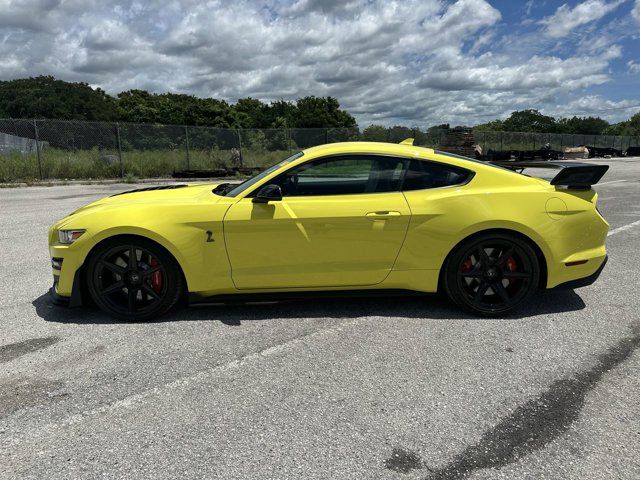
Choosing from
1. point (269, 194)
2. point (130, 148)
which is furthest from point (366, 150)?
point (130, 148)

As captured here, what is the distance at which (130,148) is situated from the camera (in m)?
19.2

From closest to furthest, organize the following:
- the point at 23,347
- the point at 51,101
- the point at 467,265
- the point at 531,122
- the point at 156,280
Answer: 1. the point at 23,347
2. the point at 156,280
3. the point at 467,265
4. the point at 51,101
5. the point at 531,122

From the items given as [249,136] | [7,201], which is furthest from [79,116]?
[7,201]

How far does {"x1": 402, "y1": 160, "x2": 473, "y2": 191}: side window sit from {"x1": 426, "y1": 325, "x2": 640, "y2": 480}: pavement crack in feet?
5.61

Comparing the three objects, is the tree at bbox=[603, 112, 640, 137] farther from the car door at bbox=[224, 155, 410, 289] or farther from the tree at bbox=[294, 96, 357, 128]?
the car door at bbox=[224, 155, 410, 289]

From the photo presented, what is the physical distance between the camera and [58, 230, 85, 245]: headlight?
3.58 m

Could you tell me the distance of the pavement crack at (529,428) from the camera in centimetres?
212

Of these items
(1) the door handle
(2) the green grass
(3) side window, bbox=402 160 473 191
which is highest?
(2) the green grass

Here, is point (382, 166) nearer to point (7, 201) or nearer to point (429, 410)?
point (429, 410)

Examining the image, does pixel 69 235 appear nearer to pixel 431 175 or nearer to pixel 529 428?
pixel 431 175

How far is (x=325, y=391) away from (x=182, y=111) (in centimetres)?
8001

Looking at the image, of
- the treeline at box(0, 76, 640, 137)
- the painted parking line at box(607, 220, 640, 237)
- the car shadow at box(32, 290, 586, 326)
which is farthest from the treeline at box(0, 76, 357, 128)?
the car shadow at box(32, 290, 586, 326)

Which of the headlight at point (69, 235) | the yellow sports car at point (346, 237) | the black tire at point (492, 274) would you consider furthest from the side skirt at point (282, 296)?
the headlight at point (69, 235)

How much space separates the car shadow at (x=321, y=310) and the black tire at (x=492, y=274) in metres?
0.14
